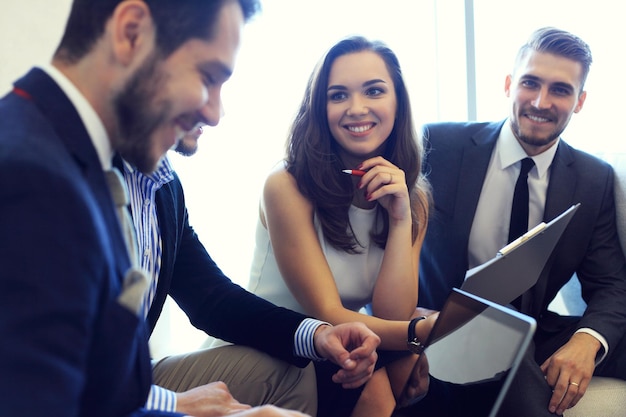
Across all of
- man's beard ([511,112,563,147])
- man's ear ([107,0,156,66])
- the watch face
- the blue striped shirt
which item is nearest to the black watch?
the watch face

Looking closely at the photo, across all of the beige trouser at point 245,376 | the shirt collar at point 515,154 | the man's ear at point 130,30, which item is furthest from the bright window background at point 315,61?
the man's ear at point 130,30

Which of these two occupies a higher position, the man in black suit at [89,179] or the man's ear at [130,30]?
the man's ear at [130,30]

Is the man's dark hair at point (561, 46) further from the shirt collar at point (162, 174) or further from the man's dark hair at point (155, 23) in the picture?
the man's dark hair at point (155, 23)

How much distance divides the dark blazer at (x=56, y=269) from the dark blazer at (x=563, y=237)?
4.33 ft

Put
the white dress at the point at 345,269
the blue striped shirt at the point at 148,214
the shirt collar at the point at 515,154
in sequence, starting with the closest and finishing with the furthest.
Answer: the blue striped shirt at the point at 148,214, the white dress at the point at 345,269, the shirt collar at the point at 515,154

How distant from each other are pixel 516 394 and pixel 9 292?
4.02ft

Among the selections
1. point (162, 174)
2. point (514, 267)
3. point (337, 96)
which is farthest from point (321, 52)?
point (162, 174)

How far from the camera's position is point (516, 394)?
4.99 ft

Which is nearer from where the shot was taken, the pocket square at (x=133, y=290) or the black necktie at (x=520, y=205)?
the pocket square at (x=133, y=290)

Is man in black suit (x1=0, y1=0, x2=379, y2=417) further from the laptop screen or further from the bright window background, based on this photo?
the bright window background

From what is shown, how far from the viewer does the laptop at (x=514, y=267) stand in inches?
52.8

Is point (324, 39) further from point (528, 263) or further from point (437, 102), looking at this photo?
point (528, 263)

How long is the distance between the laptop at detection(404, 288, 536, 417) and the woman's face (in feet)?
2.46

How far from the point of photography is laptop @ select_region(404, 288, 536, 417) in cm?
93
